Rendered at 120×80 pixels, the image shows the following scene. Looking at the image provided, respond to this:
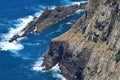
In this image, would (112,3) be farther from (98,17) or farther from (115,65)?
(115,65)

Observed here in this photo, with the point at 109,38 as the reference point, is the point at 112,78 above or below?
below

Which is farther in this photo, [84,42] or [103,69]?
[84,42]

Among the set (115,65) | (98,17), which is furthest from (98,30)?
(115,65)

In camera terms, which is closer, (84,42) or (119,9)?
(119,9)

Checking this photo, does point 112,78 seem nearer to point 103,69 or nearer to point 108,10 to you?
point 103,69

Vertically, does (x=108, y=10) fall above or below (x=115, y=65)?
above

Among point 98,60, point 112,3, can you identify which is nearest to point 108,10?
point 112,3

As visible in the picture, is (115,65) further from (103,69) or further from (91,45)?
(91,45)
